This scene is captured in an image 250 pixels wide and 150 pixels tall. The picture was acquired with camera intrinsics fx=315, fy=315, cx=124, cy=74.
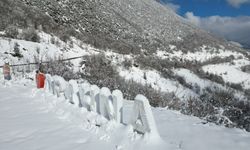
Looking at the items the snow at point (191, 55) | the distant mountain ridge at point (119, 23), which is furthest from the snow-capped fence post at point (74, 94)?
the snow at point (191, 55)

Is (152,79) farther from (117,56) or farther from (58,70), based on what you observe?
(58,70)

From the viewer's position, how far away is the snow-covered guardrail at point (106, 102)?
4.94 meters

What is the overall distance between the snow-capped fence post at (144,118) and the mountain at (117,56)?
7.37 feet

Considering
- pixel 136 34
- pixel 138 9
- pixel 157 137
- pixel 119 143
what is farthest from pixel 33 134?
pixel 138 9

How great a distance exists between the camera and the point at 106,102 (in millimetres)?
5938

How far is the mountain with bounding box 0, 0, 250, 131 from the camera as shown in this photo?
427 inches

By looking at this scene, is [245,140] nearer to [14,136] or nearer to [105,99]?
[105,99]

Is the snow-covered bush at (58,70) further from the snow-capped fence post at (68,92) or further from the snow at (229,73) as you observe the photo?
the snow at (229,73)

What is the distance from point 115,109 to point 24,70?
9130 mm

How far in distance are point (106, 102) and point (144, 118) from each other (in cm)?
121

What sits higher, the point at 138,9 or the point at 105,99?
the point at 138,9

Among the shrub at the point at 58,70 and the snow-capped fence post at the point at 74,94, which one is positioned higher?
the shrub at the point at 58,70

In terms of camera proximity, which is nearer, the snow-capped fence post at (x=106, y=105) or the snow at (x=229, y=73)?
the snow-capped fence post at (x=106, y=105)

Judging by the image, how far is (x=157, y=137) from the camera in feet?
16.0
